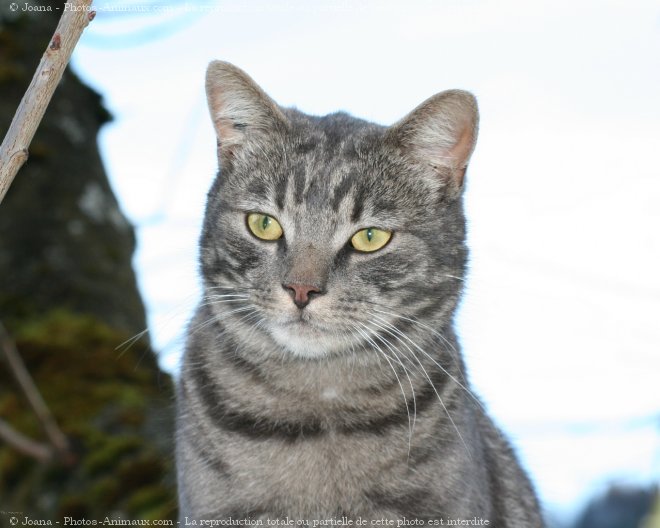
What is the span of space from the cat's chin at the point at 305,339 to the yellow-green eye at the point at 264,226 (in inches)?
15.0

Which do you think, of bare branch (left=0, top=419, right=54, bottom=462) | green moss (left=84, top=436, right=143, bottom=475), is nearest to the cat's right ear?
green moss (left=84, top=436, right=143, bottom=475)

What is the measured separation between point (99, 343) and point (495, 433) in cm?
241

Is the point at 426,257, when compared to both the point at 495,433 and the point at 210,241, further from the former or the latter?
the point at 495,433

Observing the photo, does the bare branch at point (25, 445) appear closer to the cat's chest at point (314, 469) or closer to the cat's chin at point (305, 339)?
the cat's chest at point (314, 469)

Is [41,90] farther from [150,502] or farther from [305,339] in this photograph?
[150,502]

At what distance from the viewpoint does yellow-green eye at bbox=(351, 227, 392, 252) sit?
11.7ft

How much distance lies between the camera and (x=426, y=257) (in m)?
3.65

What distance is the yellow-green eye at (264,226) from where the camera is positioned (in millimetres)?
3611

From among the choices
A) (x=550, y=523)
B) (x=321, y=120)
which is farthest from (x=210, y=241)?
(x=550, y=523)

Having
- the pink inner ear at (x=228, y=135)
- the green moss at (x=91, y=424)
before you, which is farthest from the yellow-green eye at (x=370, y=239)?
the green moss at (x=91, y=424)

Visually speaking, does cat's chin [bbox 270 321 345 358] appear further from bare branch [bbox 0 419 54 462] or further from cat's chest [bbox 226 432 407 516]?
bare branch [bbox 0 419 54 462]

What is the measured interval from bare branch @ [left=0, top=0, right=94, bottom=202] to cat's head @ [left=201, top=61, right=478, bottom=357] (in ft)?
4.13

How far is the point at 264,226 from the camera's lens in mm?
3648

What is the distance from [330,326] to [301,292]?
0.18 m
